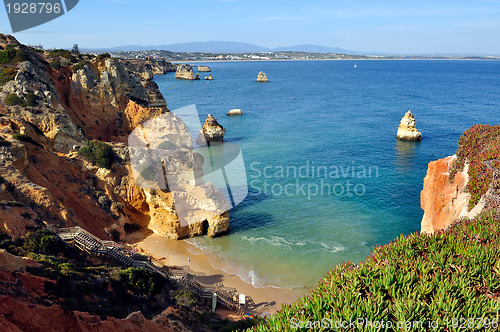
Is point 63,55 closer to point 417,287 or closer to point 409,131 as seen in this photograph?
point 417,287

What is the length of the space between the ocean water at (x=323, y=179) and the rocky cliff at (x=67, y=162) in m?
5.18

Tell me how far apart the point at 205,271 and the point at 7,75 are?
28.3m

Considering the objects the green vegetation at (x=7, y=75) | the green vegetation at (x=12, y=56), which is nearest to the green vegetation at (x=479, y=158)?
the green vegetation at (x=7, y=75)

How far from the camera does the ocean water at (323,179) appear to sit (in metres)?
29.6

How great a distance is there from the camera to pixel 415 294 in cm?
1092

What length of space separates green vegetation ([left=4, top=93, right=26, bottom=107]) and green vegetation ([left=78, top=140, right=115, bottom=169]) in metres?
8.47

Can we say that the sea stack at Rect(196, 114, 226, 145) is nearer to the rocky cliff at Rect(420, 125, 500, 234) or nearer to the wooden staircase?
the wooden staircase

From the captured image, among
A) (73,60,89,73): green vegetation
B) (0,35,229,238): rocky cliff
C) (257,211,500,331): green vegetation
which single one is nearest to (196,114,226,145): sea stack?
(0,35,229,238): rocky cliff

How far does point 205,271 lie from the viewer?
89.9 ft

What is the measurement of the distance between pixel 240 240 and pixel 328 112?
67.5m

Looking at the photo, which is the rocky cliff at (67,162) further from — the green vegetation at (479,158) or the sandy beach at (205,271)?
the green vegetation at (479,158)

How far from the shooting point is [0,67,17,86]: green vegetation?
35000 millimetres

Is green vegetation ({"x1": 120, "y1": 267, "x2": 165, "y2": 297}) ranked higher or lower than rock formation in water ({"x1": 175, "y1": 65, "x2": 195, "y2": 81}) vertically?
lower

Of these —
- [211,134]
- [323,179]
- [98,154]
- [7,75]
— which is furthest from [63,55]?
[323,179]
